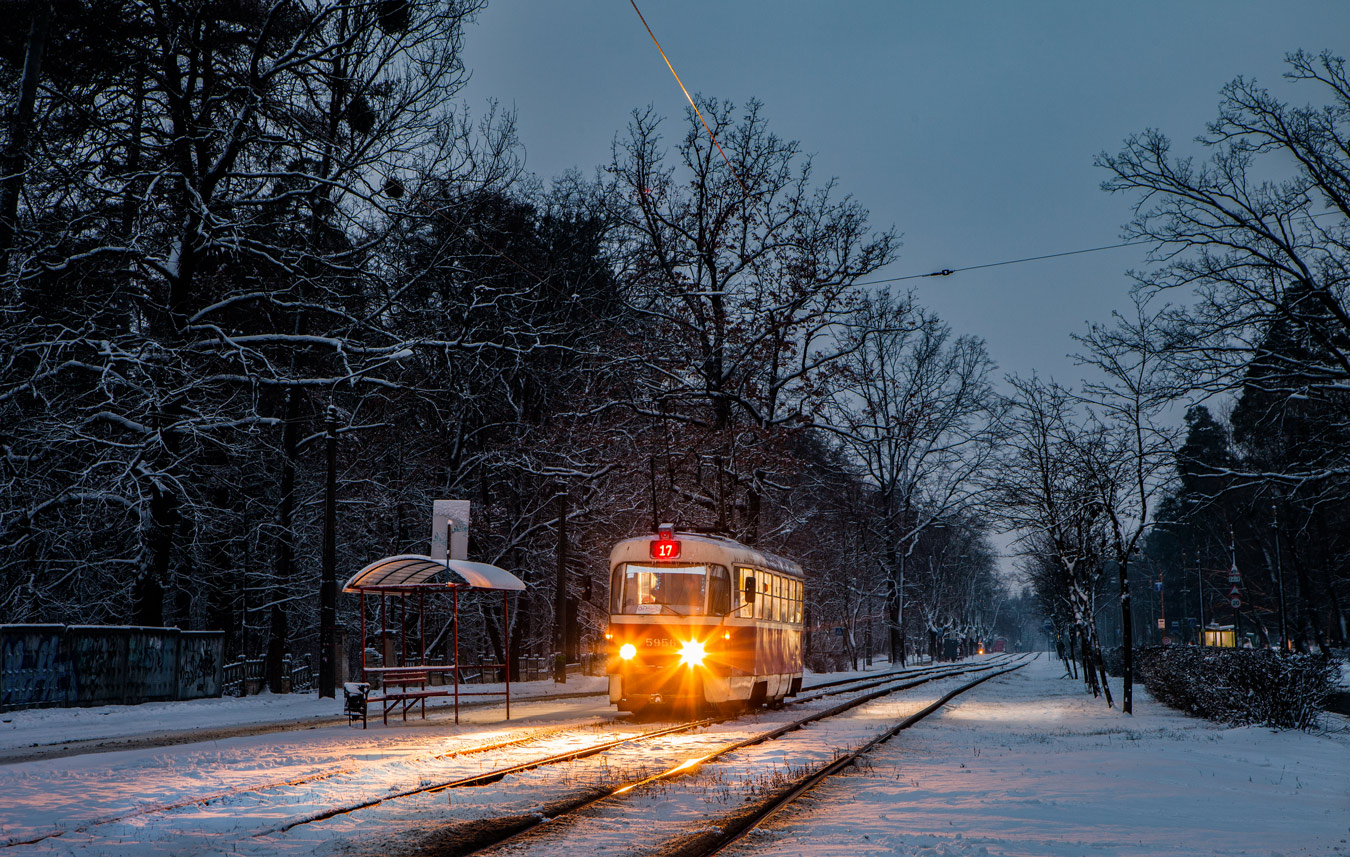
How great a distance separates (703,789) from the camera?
11.1 m

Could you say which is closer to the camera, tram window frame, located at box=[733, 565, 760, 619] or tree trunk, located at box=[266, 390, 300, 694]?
tram window frame, located at box=[733, 565, 760, 619]

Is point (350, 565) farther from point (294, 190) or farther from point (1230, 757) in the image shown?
point (1230, 757)

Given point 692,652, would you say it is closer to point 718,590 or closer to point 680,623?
point 680,623

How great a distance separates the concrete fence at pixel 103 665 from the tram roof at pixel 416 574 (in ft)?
19.1

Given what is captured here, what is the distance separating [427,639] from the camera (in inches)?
1553

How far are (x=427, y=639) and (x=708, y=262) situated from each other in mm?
16589

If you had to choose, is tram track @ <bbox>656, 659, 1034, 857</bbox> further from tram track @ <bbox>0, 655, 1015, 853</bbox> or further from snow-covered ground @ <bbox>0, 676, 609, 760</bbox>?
snow-covered ground @ <bbox>0, 676, 609, 760</bbox>

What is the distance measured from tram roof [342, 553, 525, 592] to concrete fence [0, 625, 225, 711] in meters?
5.81

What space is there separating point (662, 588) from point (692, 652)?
1.25m

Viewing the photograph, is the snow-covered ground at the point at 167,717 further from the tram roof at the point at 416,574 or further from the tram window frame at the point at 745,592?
the tram window frame at the point at 745,592

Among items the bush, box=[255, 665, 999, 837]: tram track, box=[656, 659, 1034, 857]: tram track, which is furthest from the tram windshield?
the bush

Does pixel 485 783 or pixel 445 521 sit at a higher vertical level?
pixel 445 521

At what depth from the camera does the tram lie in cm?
2009

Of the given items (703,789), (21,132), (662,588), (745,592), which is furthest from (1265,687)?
(21,132)
